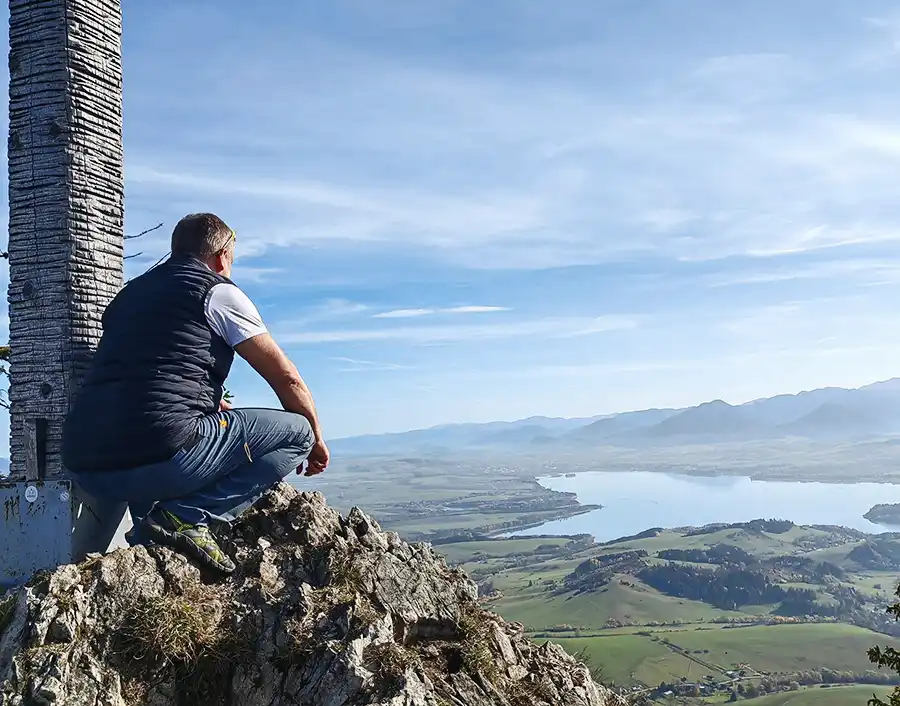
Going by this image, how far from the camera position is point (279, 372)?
566 centimetres

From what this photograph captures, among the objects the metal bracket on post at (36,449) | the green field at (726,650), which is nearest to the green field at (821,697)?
the green field at (726,650)

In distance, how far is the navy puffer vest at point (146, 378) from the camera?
5113mm

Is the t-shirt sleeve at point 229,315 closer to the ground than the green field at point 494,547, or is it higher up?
higher up

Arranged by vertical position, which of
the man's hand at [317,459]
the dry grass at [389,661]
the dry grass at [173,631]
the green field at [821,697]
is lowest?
the green field at [821,697]

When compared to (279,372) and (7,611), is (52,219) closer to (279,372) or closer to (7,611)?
(279,372)

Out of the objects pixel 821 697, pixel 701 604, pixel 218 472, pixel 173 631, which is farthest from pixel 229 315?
pixel 701 604

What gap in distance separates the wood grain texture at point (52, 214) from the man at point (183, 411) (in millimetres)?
2036

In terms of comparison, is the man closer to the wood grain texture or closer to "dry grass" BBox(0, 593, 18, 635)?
"dry grass" BBox(0, 593, 18, 635)

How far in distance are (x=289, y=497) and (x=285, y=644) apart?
1.80 metres

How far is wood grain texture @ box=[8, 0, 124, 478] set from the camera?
716cm

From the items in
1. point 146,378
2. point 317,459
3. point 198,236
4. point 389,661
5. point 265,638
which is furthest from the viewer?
point 317,459

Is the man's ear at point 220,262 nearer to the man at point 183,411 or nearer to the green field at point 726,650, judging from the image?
the man at point 183,411

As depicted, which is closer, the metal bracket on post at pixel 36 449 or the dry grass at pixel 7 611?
the dry grass at pixel 7 611

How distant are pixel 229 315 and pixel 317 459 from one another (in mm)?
1568
